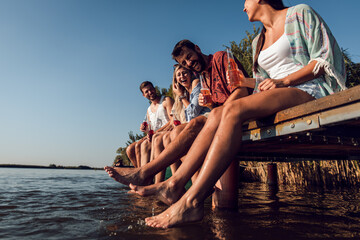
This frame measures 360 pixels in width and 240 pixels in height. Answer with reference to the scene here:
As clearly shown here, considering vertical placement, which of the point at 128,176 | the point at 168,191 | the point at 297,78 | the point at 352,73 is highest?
the point at 352,73

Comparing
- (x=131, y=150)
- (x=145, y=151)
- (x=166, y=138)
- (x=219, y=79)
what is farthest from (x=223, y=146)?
(x=131, y=150)

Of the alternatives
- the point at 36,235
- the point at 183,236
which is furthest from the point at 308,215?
the point at 36,235

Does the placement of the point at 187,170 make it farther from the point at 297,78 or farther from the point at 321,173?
the point at 321,173

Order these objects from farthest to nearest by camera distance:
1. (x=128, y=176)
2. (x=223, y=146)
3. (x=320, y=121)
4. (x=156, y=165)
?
(x=156, y=165) → (x=128, y=176) → (x=223, y=146) → (x=320, y=121)

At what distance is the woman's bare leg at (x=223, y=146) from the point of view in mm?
1536

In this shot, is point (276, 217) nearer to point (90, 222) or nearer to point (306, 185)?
point (90, 222)

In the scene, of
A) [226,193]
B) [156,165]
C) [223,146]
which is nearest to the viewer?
[223,146]

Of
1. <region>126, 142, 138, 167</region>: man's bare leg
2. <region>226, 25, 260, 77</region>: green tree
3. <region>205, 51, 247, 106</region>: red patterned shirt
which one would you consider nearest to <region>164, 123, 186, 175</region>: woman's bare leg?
<region>205, 51, 247, 106</region>: red patterned shirt

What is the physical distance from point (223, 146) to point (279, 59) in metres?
1.03

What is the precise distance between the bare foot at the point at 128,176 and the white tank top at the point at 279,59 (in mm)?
1545

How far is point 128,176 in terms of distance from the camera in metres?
2.19

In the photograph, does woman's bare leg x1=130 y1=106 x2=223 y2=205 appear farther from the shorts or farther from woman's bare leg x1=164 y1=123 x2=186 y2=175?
woman's bare leg x1=164 y1=123 x2=186 y2=175

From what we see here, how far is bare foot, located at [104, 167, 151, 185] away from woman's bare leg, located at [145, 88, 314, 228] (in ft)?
1.93

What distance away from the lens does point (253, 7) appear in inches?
89.8
